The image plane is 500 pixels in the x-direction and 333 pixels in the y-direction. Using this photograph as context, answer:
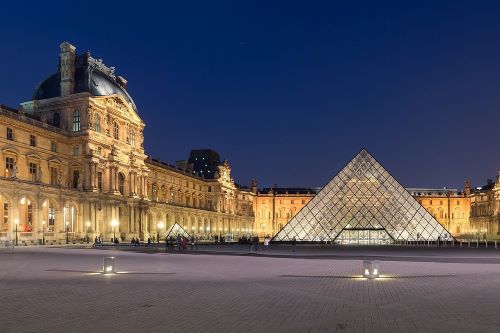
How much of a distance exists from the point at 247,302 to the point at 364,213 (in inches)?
1610

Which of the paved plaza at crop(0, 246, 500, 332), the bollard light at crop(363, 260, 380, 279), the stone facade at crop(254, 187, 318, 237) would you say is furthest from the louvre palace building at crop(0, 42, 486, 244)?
the stone facade at crop(254, 187, 318, 237)

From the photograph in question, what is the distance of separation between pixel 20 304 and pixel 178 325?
3.75m

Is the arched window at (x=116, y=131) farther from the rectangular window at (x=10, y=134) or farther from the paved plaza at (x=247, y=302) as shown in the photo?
the paved plaza at (x=247, y=302)

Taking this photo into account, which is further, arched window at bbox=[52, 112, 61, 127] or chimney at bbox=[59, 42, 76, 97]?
chimney at bbox=[59, 42, 76, 97]

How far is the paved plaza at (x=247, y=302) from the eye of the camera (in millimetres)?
8203

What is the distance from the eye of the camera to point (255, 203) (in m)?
117

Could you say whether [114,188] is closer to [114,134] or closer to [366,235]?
[114,134]

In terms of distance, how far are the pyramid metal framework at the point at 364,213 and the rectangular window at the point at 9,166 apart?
897 inches

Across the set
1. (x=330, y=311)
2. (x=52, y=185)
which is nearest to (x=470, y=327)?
(x=330, y=311)

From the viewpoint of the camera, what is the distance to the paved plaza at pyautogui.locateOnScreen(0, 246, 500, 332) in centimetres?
820

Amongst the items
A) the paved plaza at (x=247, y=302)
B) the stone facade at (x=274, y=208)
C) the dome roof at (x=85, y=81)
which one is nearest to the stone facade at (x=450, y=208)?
the stone facade at (x=274, y=208)

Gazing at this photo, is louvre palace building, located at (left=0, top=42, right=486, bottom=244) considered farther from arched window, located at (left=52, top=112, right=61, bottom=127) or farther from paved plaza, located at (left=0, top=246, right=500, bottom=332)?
paved plaza, located at (left=0, top=246, right=500, bottom=332)

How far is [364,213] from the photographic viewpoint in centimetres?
4997

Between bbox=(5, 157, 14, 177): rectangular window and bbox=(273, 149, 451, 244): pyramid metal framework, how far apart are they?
2278 cm
